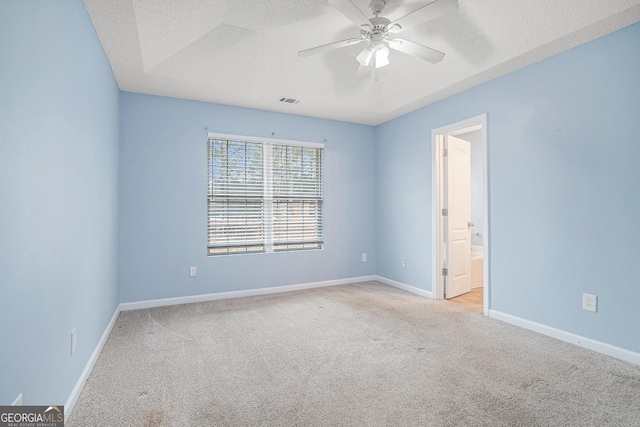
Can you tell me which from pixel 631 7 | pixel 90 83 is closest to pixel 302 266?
pixel 90 83

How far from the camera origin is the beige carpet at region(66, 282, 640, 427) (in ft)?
5.92

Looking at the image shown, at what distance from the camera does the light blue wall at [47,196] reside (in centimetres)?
122

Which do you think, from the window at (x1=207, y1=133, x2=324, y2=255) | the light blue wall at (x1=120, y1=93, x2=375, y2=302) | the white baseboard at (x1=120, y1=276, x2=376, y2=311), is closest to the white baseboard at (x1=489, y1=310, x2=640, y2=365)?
the white baseboard at (x1=120, y1=276, x2=376, y2=311)

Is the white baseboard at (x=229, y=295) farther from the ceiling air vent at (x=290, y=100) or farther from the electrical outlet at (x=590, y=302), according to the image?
the electrical outlet at (x=590, y=302)

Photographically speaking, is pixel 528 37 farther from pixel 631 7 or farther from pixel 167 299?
pixel 167 299

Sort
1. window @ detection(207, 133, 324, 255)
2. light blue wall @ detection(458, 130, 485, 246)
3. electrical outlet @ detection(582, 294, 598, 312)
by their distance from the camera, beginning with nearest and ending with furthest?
electrical outlet @ detection(582, 294, 598, 312) < window @ detection(207, 133, 324, 255) < light blue wall @ detection(458, 130, 485, 246)

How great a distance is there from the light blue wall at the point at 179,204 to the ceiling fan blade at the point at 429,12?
8.46 feet

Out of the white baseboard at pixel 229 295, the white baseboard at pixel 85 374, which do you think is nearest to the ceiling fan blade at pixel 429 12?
the white baseboard at pixel 85 374

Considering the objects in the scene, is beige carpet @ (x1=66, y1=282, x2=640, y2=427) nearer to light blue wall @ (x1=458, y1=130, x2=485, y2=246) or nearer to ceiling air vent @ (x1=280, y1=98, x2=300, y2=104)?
ceiling air vent @ (x1=280, y1=98, x2=300, y2=104)

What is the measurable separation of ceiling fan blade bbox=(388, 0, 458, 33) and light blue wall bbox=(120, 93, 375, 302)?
2.58 metres

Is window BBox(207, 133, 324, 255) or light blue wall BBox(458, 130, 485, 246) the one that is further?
light blue wall BBox(458, 130, 485, 246)

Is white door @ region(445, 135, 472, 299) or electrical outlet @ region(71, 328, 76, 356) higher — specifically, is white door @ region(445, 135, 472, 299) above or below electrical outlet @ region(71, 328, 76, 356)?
above

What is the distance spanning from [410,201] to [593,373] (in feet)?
8.94

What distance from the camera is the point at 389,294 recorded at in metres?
4.38
